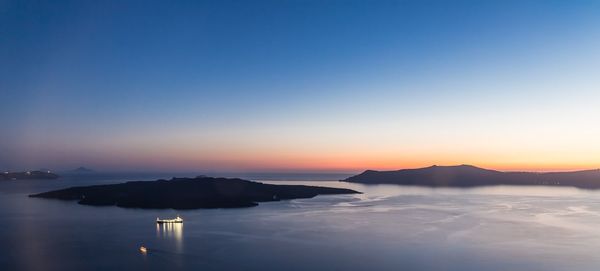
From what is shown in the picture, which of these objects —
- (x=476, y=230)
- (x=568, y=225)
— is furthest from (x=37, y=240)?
(x=568, y=225)

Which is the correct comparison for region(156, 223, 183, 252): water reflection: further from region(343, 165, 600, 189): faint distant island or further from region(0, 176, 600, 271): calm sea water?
region(343, 165, 600, 189): faint distant island

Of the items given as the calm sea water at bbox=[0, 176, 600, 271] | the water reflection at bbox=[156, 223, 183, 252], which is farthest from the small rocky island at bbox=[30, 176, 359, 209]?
the water reflection at bbox=[156, 223, 183, 252]

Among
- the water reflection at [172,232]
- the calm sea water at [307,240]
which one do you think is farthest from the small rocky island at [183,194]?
the water reflection at [172,232]

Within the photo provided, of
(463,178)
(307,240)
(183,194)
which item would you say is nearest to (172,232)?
(307,240)

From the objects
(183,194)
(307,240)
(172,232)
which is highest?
(183,194)

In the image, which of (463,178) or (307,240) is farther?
(463,178)

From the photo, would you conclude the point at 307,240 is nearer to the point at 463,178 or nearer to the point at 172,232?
the point at 172,232

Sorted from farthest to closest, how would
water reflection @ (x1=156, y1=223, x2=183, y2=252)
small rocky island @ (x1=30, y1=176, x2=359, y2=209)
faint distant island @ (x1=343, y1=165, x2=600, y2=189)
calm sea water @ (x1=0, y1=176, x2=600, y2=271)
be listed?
faint distant island @ (x1=343, y1=165, x2=600, y2=189), small rocky island @ (x1=30, y1=176, x2=359, y2=209), water reflection @ (x1=156, y1=223, x2=183, y2=252), calm sea water @ (x1=0, y1=176, x2=600, y2=271)
